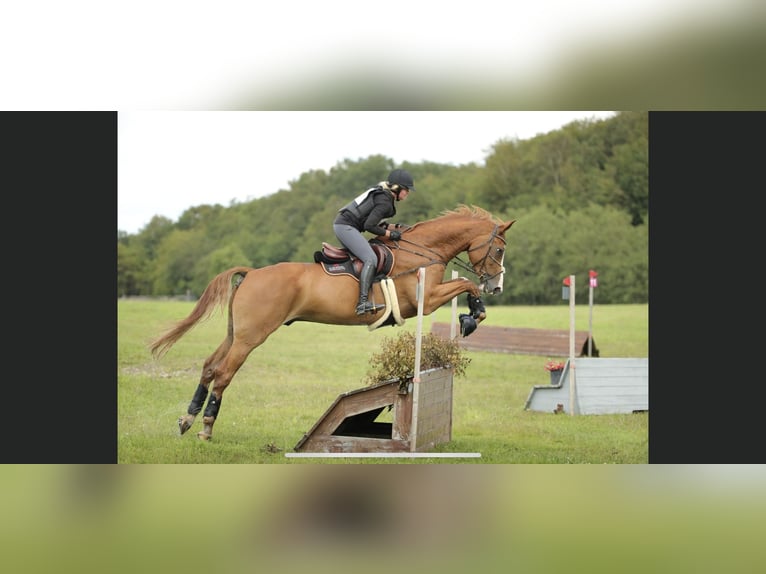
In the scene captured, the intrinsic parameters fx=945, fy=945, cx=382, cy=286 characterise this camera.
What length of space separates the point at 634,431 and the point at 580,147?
21.3 feet

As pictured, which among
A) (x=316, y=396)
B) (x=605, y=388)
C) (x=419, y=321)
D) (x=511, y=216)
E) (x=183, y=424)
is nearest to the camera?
(x=419, y=321)

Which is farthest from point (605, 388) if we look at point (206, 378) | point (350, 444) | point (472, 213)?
point (206, 378)

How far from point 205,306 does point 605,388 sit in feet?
13.5

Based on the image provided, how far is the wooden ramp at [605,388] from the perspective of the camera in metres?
9.49

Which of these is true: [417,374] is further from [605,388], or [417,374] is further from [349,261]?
[605,388]

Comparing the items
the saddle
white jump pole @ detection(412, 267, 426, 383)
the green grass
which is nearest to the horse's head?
white jump pole @ detection(412, 267, 426, 383)

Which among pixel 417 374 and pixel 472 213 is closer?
pixel 417 374

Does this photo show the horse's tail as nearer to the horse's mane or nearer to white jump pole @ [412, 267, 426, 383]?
white jump pole @ [412, 267, 426, 383]

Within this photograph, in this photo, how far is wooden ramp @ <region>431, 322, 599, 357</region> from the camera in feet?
36.6

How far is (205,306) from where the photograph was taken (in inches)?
315

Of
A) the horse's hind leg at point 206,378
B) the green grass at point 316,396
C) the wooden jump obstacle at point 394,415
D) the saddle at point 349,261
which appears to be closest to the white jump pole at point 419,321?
the wooden jump obstacle at point 394,415

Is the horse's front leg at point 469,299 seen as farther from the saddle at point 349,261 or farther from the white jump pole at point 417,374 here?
the saddle at point 349,261

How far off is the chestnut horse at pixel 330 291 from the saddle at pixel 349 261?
26 mm
